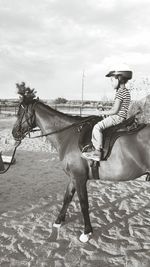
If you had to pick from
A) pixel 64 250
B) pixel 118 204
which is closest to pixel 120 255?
pixel 64 250

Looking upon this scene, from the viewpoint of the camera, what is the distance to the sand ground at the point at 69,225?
12.6 feet

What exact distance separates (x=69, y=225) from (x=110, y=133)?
196 centimetres

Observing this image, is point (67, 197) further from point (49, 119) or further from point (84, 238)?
point (49, 119)

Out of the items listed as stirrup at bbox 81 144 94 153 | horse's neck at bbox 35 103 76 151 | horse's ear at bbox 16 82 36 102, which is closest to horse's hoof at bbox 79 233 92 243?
stirrup at bbox 81 144 94 153

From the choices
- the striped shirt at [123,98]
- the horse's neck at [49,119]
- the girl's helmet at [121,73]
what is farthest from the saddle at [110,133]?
the girl's helmet at [121,73]

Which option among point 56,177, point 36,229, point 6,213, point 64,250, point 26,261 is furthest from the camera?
point 56,177

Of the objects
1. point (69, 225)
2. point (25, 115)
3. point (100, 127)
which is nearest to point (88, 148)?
point (100, 127)

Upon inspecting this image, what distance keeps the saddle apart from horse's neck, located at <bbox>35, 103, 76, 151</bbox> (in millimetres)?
466

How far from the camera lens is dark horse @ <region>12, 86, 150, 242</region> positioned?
13.6 ft

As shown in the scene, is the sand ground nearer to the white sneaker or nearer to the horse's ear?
the white sneaker

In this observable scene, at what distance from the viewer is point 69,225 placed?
4.83 meters

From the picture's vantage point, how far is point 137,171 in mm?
4215

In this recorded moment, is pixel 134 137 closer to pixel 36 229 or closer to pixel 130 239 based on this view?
pixel 130 239

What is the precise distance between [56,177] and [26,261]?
14.2ft
